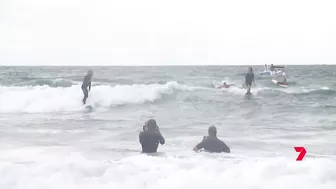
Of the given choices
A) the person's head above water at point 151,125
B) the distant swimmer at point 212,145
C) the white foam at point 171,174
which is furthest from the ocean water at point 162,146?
the person's head above water at point 151,125

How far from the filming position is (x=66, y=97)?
854 inches

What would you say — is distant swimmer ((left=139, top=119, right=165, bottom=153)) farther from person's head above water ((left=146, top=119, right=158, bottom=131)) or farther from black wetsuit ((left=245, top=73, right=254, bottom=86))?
black wetsuit ((left=245, top=73, right=254, bottom=86))

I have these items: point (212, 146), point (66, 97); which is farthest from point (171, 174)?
point (66, 97)

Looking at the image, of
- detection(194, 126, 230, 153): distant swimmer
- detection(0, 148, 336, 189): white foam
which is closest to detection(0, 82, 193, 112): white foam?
detection(194, 126, 230, 153): distant swimmer

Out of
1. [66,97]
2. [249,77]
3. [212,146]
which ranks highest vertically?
[249,77]

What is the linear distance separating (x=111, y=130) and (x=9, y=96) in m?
11.5

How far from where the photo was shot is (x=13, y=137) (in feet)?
34.7

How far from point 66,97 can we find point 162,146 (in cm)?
1324

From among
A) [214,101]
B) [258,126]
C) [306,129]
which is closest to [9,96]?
[214,101]

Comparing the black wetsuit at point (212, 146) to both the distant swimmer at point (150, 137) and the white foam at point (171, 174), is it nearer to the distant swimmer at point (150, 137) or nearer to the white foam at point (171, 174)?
the white foam at point (171, 174)

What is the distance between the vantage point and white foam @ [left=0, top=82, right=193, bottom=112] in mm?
19672

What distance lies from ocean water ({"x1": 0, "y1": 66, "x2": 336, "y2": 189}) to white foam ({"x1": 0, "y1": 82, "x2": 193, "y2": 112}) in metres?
0.05

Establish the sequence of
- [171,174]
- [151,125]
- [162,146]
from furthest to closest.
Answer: [162,146]
[151,125]
[171,174]

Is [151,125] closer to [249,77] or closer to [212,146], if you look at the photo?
[212,146]
